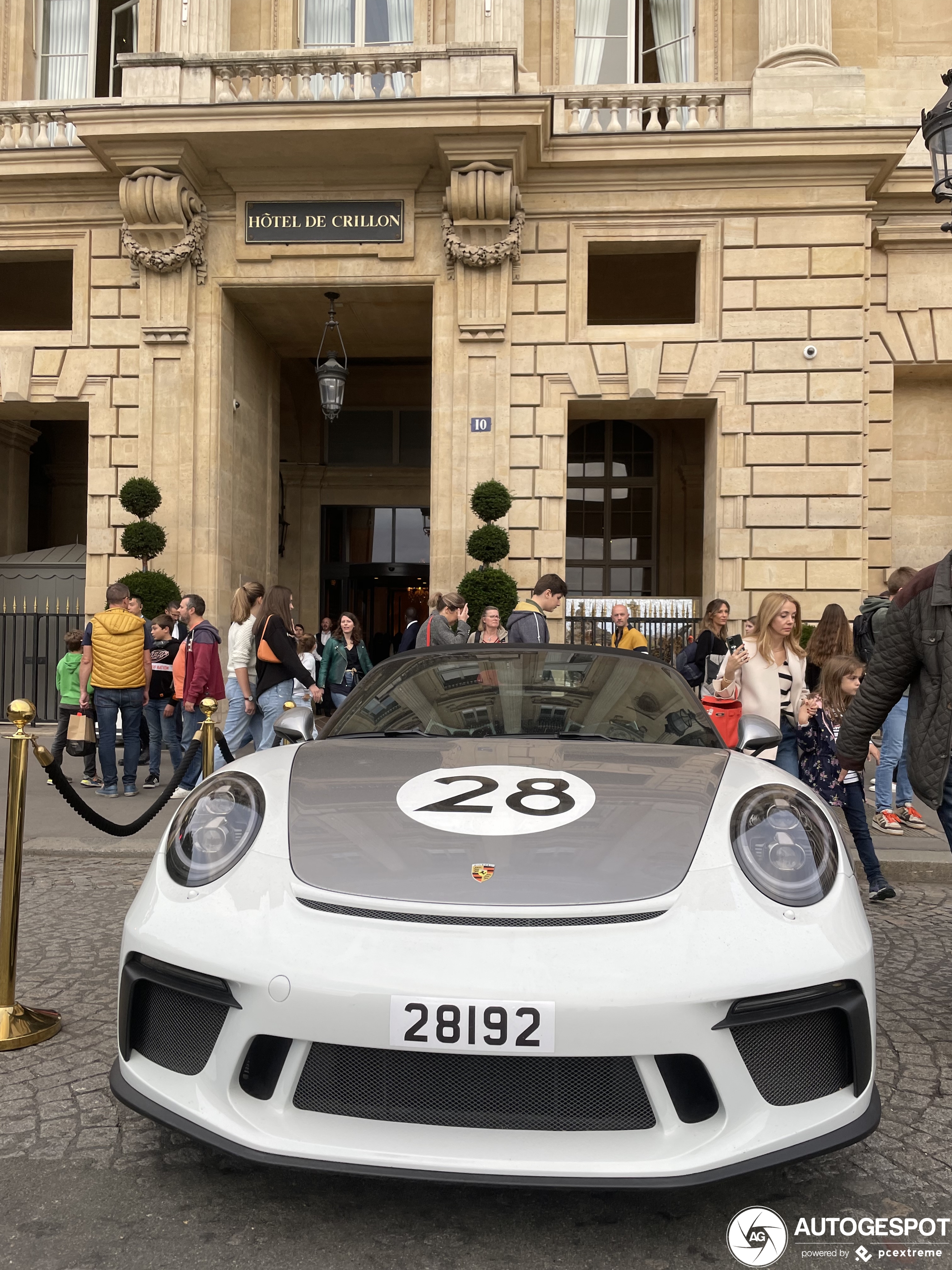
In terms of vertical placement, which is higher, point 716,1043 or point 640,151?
point 640,151

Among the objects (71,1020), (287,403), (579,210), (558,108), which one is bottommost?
(71,1020)

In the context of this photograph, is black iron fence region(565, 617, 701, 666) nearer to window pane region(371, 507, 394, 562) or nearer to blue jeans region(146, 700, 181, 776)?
blue jeans region(146, 700, 181, 776)

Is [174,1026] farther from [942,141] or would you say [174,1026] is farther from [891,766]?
[942,141]

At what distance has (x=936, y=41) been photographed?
1315 centimetres

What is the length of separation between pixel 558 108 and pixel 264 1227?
44.3 feet

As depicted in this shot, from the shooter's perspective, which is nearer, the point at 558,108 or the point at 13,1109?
the point at 13,1109

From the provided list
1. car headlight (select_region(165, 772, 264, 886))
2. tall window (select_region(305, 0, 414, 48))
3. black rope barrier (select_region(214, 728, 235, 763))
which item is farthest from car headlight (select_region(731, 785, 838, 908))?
tall window (select_region(305, 0, 414, 48))

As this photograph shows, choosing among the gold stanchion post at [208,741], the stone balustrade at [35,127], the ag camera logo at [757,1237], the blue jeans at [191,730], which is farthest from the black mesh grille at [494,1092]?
the stone balustrade at [35,127]

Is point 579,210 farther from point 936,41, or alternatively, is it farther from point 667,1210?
point 667,1210

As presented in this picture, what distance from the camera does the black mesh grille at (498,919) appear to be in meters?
2.00

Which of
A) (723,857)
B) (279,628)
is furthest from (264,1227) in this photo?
(279,628)

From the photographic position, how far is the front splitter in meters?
1.79

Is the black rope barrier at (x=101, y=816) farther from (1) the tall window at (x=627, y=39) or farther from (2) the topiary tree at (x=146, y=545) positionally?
(1) the tall window at (x=627, y=39)

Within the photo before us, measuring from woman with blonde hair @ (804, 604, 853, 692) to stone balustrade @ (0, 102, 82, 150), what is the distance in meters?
12.2
